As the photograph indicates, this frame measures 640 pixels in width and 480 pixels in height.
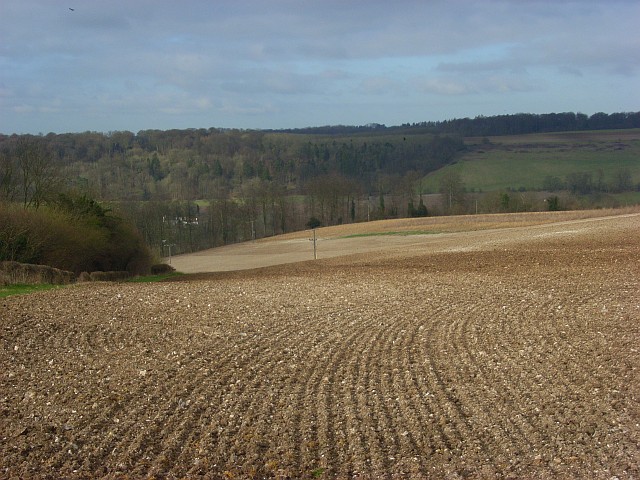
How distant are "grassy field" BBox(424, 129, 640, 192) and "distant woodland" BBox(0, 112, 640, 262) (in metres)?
6.03

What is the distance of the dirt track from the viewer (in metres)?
6.97

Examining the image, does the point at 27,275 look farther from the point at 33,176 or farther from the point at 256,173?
the point at 256,173

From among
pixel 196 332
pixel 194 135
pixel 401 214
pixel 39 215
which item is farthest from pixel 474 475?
pixel 194 135

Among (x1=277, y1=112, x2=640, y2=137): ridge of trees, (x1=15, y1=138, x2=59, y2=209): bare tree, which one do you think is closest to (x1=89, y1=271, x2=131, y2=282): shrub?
(x1=15, y1=138, x2=59, y2=209): bare tree

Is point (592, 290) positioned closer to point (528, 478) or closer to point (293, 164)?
point (528, 478)

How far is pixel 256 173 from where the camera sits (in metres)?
142

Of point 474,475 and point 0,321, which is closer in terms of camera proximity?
point 474,475

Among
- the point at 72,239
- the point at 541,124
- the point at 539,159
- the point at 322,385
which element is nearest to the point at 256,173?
the point at 539,159

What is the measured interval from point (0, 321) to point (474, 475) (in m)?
9.79

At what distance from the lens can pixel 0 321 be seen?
13.0 metres

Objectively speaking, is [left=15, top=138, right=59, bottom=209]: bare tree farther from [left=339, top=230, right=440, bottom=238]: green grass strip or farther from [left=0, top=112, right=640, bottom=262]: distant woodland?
[left=339, top=230, right=440, bottom=238]: green grass strip

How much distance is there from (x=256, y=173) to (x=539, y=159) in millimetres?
55670

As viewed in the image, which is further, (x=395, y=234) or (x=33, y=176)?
(x=395, y=234)

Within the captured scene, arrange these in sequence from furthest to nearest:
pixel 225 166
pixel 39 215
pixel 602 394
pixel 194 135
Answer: pixel 194 135
pixel 225 166
pixel 39 215
pixel 602 394
